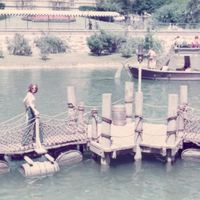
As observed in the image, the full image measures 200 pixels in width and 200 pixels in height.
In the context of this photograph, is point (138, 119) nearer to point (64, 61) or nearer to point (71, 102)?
point (71, 102)

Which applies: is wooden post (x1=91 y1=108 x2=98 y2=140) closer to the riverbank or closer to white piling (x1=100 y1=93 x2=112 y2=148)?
white piling (x1=100 y1=93 x2=112 y2=148)

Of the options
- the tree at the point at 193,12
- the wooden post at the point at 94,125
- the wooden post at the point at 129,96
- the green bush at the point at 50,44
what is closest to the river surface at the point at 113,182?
the wooden post at the point at 94,125

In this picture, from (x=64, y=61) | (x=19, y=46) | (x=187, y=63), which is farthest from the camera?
(x=19, y=46)

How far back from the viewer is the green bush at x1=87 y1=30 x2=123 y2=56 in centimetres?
6662

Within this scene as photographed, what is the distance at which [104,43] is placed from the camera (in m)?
66.7

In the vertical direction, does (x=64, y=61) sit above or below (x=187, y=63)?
above

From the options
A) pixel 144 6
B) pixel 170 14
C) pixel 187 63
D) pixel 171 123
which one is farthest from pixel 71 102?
pixel 144 6

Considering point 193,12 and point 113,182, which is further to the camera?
point 193,12

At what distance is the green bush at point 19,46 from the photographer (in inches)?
2522

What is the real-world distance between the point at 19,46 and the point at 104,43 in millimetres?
9888

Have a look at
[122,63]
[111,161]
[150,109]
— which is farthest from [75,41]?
[111,161]

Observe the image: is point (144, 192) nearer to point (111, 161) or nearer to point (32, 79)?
point (111, 161)

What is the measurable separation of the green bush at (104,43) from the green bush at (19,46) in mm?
7407

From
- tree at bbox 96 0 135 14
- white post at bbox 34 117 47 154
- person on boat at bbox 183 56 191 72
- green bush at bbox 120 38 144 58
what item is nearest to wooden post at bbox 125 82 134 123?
white post at bbox 34 117 47 154
